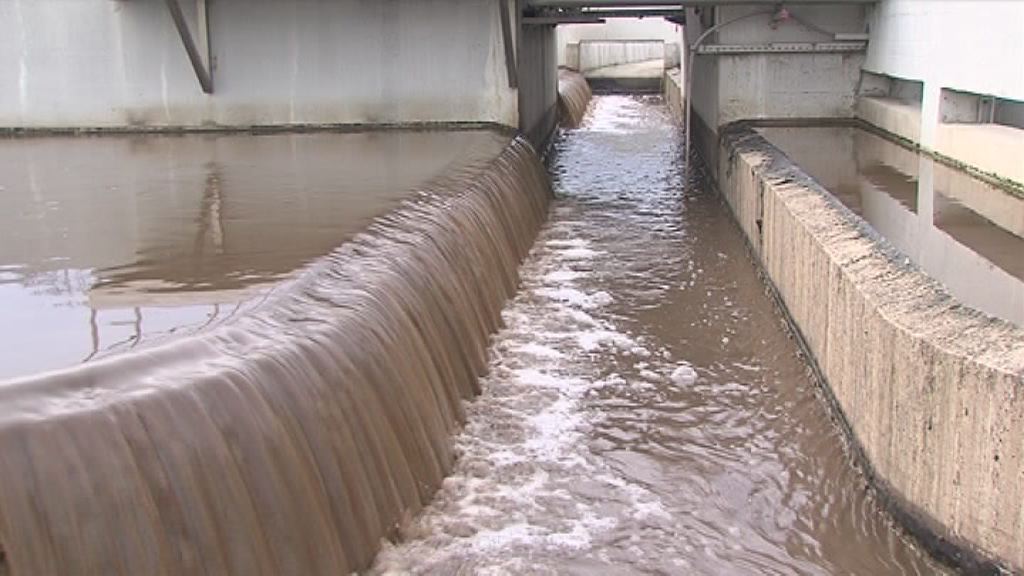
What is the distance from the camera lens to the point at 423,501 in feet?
20.0

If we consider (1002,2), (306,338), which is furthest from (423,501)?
(1002,2)

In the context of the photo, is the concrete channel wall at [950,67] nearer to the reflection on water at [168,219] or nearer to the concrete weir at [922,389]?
the concrete weir at [922,389]

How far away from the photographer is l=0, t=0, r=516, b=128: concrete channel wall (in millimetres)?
17281

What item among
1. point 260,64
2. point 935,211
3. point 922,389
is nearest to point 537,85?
point 260,64

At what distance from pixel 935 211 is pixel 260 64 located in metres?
11.0

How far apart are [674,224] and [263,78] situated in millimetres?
7362

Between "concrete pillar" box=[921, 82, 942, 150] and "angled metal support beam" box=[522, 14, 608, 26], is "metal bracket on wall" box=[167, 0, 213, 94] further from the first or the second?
"concrete pillar" box=[921, 82, 942, 150]

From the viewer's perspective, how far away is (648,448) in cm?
706

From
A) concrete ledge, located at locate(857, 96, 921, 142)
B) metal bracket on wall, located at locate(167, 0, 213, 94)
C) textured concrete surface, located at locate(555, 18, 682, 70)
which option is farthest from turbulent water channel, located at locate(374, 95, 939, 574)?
textured concrete surface, located at locate(555, 18, 682, 70)

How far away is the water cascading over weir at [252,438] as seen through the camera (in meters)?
3.97

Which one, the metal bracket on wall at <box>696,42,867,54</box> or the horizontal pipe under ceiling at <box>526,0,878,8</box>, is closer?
the horizontal pipe under ceiling at <box>526,0,878,8</box>

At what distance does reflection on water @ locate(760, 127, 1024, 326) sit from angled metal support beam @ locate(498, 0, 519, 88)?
4.09 metres

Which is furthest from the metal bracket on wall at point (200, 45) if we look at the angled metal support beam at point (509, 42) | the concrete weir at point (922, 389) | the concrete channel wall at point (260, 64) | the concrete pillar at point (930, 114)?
the concrete weir at point (922, 389)

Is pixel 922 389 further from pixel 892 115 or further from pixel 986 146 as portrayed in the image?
pixel 892 115
